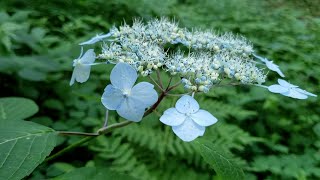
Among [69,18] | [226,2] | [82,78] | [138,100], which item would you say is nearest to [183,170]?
[82,78]

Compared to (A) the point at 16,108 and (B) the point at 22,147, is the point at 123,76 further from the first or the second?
(A) the point at 16,108

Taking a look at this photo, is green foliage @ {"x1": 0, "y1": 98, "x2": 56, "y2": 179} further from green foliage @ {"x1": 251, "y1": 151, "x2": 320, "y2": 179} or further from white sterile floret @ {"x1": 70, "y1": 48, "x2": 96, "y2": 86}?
green foliage @ {"x1": 251, "y1": 151, "x2": 320, "y2": 179}

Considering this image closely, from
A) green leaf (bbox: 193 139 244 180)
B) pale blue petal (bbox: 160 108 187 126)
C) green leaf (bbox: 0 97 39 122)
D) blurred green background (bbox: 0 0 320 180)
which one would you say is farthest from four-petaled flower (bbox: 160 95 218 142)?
blurred green background (bbox: 0 0 320 180)

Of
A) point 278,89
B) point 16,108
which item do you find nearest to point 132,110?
point 278,89

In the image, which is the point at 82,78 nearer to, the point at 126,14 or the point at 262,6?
the point at 126,14

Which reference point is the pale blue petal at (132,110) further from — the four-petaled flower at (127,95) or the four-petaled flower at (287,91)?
the four-petaled flower at (287,91)
